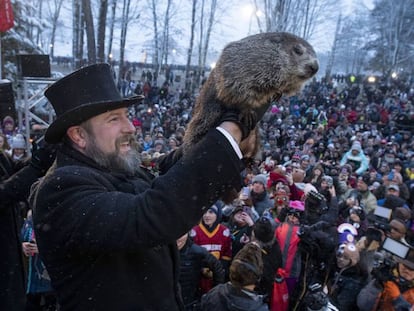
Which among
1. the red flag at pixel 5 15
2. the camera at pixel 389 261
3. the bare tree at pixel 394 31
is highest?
the bare tree at pixel 394 31

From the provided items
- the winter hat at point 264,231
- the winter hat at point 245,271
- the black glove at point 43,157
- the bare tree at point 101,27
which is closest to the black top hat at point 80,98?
the black glove at point 43,157

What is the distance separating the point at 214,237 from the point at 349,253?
→ 1374mm

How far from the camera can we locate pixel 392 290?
338 cm

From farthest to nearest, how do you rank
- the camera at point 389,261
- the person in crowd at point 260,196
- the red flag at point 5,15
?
the red flag at point 5,15, the person in crowd at point 260,196, the camera at point 389,261

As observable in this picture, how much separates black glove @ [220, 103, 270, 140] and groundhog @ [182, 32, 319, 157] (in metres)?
0.01

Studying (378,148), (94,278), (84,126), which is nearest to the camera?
(94,278)

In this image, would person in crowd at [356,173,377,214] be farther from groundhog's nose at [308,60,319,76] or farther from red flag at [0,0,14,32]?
red flag at [0,0,14,32]

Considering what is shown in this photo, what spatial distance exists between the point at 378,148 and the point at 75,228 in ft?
49.5

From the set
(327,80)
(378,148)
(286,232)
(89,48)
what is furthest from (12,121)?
(327,80)

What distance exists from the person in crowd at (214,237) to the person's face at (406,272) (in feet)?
5.59

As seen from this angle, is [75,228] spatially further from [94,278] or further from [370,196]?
[370,196]

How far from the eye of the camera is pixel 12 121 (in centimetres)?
1050

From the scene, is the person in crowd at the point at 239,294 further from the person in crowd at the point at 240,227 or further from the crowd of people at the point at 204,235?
the person in crowd at the point at 240,227

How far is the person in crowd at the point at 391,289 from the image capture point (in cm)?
334
